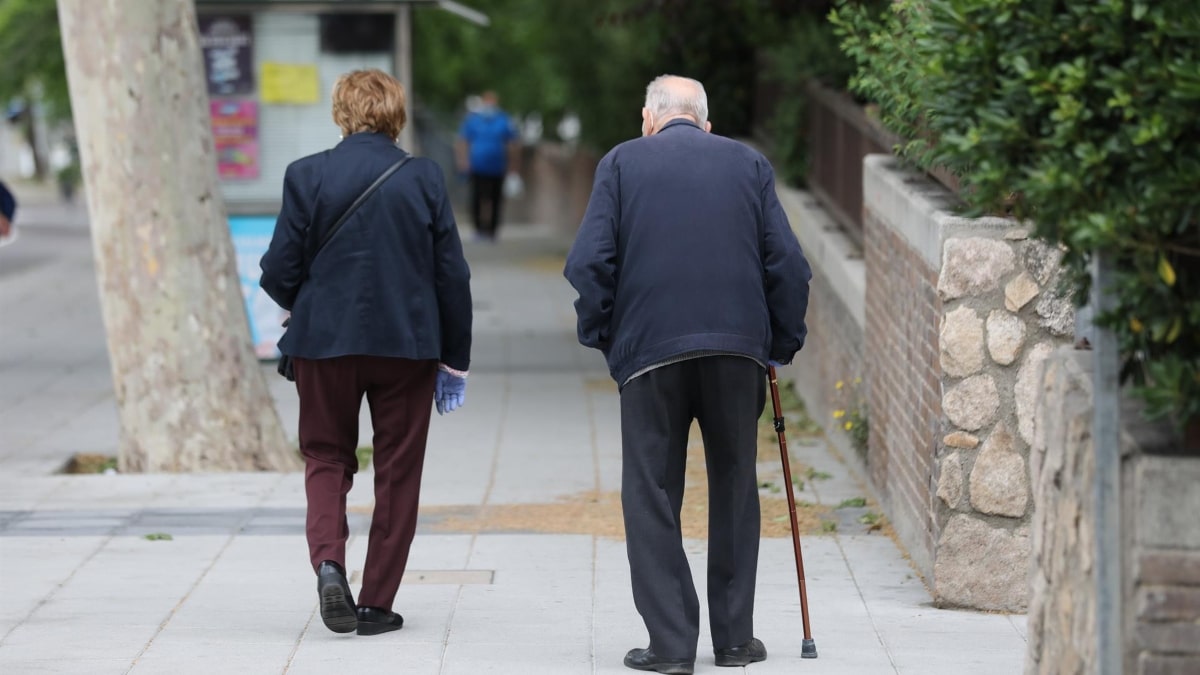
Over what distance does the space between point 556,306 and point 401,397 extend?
37.2 feet

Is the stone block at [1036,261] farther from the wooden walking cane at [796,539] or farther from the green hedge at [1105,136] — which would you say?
the green hedge at [1105,136]

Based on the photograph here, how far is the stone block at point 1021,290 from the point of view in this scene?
623cm

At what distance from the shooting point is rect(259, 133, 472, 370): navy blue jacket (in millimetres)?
6020

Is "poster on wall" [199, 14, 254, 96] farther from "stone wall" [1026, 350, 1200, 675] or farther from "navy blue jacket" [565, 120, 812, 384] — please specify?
"stone wall" [1026, 350, 1200, 675]

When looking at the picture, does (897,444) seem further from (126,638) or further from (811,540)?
(126,638)

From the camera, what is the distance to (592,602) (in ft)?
21.7

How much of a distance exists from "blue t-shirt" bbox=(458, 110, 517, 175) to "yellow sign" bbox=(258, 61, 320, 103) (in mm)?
10463

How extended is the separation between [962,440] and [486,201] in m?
19.0

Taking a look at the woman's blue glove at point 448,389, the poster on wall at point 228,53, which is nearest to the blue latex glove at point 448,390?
the woman's blue glove at point 448,389

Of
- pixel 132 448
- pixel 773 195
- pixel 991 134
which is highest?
pixel 991 134

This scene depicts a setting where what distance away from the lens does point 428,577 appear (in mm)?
7055

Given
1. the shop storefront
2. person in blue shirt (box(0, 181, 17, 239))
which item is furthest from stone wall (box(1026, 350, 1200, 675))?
the shop storefront

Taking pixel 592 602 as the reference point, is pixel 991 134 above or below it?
above

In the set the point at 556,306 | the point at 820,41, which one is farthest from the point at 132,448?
the point at 556,306
